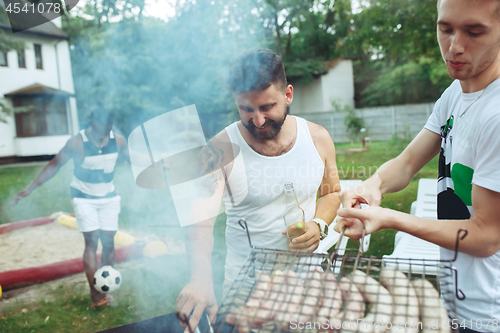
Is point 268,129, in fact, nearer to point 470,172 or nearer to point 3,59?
point 470,172

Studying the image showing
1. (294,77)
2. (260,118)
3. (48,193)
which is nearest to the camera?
(260,118)

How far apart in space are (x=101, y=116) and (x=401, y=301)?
3708mm

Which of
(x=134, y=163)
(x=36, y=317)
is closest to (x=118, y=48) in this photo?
(x=134, y=163)

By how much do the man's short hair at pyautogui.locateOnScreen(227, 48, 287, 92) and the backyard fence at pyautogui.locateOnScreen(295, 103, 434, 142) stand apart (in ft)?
44.0

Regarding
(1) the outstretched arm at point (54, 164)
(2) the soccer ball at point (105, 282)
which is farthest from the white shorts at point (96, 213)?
(2) the soccer ball at point (105, 282)

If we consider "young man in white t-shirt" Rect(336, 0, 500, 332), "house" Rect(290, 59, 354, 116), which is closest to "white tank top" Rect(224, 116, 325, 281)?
"young man in white t-shirt" Rect(336, 0, 500, 332)

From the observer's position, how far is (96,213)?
161 inches

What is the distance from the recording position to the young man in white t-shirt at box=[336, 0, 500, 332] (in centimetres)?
117

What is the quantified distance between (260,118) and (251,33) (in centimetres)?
778

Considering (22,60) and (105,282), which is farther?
(22,60)

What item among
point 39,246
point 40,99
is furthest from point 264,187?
point 40,99

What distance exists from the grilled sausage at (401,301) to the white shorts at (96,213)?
3.62 m

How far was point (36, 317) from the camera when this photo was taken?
3.77 metres

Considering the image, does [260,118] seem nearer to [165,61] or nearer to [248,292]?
[248,292]
